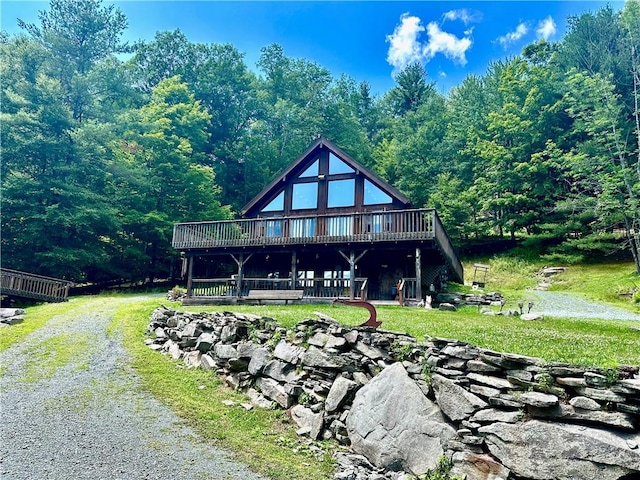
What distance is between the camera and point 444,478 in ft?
15.6

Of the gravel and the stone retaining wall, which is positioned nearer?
the stone retaining wall

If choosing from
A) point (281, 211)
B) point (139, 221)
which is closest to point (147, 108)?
point (139, 221)

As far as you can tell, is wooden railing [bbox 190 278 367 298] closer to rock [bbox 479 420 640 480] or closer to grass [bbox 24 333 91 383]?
grass [bbox 24 333 91 383]

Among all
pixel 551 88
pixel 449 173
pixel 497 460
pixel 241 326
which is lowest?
pixel 497 460

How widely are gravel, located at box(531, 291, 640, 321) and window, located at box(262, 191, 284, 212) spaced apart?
1275 cm

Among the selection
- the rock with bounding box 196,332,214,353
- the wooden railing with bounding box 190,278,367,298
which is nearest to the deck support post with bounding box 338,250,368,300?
the wooden railing with bounding box 190,278,367,298

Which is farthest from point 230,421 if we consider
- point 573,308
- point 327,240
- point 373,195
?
point 373,195

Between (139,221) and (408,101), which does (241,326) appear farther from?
(408,101)

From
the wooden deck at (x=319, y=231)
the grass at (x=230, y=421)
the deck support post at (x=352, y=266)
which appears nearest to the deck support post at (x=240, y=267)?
the wooden deck at (x=319, y=231)

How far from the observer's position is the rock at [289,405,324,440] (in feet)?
21.1

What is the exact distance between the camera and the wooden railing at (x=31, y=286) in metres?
16.8

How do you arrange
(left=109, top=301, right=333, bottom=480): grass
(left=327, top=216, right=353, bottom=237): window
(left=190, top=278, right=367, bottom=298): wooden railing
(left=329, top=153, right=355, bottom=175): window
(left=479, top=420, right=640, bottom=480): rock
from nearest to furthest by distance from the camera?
(left=479, top=420, right=640, bottom=480): rock → (left=109, top=301, right=333, bottom=480): grass → (left=327, top=216, right=353, bottom=237): window → (left=190, top=278, right=367, bottom=298): wooden railing → (left=329, top=153, right=355, bottom=175): window

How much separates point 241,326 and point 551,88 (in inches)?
1276

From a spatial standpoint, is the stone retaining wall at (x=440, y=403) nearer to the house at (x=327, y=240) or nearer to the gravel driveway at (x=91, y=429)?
the gravel driveway at (x=91, y=429)
